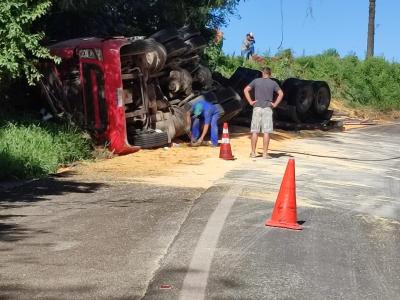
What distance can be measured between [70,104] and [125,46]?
5.82ft

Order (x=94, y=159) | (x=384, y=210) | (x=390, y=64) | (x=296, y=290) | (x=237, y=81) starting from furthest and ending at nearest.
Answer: (x=390, y=64), (x=237, y=81), (x=94, y=159), (x=384, y=210), (x=296, y=290)

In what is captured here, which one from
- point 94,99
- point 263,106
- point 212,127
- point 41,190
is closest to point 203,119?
point 212,127

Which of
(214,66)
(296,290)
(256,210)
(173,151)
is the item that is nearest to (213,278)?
(296,290)

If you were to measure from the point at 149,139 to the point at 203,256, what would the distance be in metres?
8.56

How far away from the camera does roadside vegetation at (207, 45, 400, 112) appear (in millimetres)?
32625

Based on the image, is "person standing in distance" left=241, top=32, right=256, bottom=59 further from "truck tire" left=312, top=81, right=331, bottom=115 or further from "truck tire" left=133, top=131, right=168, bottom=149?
"truck tire" left=133, top=131, right=168, bottom=149

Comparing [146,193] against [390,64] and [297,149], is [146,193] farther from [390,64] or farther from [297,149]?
[390,64]

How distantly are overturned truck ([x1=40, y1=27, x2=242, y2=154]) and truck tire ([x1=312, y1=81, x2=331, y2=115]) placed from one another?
683 cm

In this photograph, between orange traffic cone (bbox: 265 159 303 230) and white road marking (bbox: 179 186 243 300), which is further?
orange traffic cone (bbox: 265 159 303 230)

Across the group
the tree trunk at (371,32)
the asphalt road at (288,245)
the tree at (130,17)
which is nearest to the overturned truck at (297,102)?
the tree at (130,17)

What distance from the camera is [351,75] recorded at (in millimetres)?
33281

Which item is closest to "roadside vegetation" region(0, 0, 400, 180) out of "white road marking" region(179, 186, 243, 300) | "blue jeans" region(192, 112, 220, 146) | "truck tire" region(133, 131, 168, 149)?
"truck tire" region(133, 131, 168, 149)

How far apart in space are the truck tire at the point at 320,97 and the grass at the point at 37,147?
417 inches

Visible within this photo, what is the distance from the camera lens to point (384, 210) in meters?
8.66
